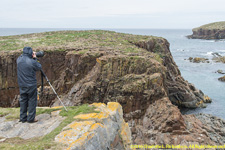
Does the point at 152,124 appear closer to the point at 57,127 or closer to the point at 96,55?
the point at 96,55

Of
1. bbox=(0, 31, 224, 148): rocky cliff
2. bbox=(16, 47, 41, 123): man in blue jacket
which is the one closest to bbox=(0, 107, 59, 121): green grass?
bbox=(16, 47, 41, 123): man in blue jacket

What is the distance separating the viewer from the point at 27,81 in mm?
7691

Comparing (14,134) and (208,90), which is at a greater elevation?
(14,134)

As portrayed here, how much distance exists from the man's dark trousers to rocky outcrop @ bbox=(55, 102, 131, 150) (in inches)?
63.9

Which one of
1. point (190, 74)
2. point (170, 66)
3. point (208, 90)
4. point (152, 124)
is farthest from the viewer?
point (190, 74)

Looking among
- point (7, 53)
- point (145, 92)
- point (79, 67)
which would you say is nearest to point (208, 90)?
point (145, 92)

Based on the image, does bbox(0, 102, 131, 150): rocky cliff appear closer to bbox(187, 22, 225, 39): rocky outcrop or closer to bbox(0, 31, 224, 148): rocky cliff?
bbox(0, 31, 224, 148): rocky cliff

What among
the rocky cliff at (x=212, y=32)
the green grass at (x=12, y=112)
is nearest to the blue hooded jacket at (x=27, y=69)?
the green grass at (x=12, y=112)

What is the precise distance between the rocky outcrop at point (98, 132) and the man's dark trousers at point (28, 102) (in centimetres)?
162

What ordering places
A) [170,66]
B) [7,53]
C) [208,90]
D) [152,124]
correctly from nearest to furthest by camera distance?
1. [152,124]
2. [7,53]
3. [170,66]
4. [208,90]

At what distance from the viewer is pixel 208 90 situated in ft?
129

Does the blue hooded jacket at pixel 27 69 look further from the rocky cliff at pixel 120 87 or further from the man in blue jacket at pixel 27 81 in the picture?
the rocky cliff at pixel 120 87

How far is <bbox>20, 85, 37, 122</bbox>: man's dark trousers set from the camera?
7786 mm

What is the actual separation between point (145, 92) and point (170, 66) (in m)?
15.0
